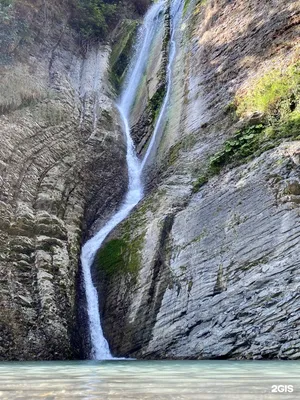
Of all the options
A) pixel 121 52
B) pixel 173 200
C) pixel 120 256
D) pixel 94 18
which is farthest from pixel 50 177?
pixel 94 18

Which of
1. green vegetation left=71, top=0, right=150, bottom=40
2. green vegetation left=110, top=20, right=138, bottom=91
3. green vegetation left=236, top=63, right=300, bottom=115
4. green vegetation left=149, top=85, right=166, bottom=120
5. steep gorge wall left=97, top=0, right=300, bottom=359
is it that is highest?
green vegetation left=71, top=0, right=150, bottom=40

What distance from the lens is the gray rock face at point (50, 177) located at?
1161 cm

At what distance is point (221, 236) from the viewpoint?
37.6 ft

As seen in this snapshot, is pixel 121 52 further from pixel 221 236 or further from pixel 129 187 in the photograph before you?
pixel 221 236

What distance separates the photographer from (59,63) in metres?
23.4

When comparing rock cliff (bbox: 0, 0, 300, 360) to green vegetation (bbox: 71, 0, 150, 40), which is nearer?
rock cliff (bbox: 0, 0, 300, 360)

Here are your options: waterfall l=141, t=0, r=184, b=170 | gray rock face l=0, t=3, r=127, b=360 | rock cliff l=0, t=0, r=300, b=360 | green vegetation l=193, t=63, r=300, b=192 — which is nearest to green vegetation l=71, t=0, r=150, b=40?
gray rock face l=0, t=3, r=127, b=360

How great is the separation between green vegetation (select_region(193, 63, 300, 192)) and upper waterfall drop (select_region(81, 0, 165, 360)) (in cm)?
391

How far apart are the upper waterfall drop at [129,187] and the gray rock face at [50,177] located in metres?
0.47

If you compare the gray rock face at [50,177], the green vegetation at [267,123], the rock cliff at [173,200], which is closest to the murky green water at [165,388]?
the rock cliff at [173,200]

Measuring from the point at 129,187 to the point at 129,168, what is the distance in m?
1.24

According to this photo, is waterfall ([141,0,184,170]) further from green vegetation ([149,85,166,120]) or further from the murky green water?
the murky green water

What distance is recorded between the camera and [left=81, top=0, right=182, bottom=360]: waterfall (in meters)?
12.5

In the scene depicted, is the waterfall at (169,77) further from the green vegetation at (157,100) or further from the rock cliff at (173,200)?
the rock cliff at (173,200)
